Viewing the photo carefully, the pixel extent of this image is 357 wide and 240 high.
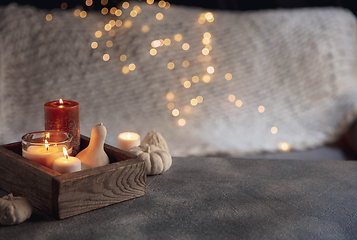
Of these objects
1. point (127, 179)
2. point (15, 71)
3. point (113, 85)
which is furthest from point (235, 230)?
point (15, 71)

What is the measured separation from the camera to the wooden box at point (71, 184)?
536 millimetres

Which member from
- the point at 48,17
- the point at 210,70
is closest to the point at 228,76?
the point at 210,70

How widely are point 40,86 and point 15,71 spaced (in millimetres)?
104

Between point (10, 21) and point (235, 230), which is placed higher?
point (10, 21)

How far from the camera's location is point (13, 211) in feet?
1.73

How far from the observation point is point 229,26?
1.46 metres

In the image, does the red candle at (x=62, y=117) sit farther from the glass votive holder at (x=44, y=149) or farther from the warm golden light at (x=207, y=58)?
the warm golden light at (x=207, y=58)

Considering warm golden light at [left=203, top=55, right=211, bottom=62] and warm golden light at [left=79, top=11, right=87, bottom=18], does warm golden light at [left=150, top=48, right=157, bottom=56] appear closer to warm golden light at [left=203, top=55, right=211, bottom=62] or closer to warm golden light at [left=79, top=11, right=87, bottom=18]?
warm golden light at [left=203, top=55, right=211, bottom=62]

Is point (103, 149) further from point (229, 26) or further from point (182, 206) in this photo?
point (229, 26)

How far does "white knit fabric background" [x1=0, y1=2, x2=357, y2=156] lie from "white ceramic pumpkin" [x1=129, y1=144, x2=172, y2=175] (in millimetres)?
391

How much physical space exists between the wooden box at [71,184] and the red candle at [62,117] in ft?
0.32

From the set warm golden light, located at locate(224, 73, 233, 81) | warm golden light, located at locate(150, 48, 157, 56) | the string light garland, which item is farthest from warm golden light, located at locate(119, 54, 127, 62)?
warm golden light, located at locate(224, 73, 233, 81)

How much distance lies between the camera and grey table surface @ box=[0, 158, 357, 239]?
0.53 m

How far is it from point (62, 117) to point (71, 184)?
0.20m
